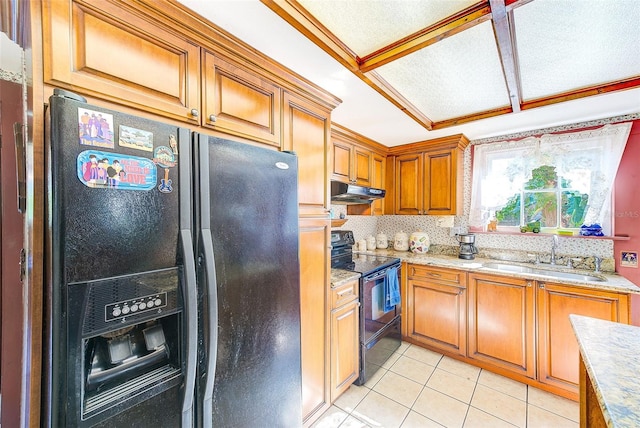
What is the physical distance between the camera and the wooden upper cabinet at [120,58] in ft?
2.53

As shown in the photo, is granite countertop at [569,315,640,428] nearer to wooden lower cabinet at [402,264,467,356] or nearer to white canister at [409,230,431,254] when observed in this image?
wooden lower cabinet at [402,264,467,356]

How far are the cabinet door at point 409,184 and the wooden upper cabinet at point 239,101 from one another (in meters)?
2.22

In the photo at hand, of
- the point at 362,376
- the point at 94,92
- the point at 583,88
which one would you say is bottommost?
the point at 362,376

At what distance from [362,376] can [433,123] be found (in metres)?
2.52

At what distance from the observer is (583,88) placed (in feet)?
5.85

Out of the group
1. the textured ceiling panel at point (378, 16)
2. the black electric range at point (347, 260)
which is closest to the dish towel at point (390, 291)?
the black electric range at point (347, 260)

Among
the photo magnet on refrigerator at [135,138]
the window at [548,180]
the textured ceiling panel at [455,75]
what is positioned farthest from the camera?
the window at [548,180]

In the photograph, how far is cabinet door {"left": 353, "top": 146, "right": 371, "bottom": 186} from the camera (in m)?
2.77

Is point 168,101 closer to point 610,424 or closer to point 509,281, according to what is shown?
point 610,424

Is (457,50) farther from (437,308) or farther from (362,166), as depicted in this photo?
(437,308)

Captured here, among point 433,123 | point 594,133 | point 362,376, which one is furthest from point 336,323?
point 594,133

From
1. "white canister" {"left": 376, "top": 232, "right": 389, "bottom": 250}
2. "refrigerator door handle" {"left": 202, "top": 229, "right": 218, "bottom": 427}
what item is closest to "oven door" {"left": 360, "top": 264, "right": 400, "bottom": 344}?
"white canister" {"left": 376, "top": 232, "right": 389, "bottom": 250}

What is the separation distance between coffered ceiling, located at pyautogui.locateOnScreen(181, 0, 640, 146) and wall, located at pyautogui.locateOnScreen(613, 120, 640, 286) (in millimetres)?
345

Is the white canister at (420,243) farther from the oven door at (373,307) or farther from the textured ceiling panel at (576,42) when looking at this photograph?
the textured ceiling panel at (576,42)
